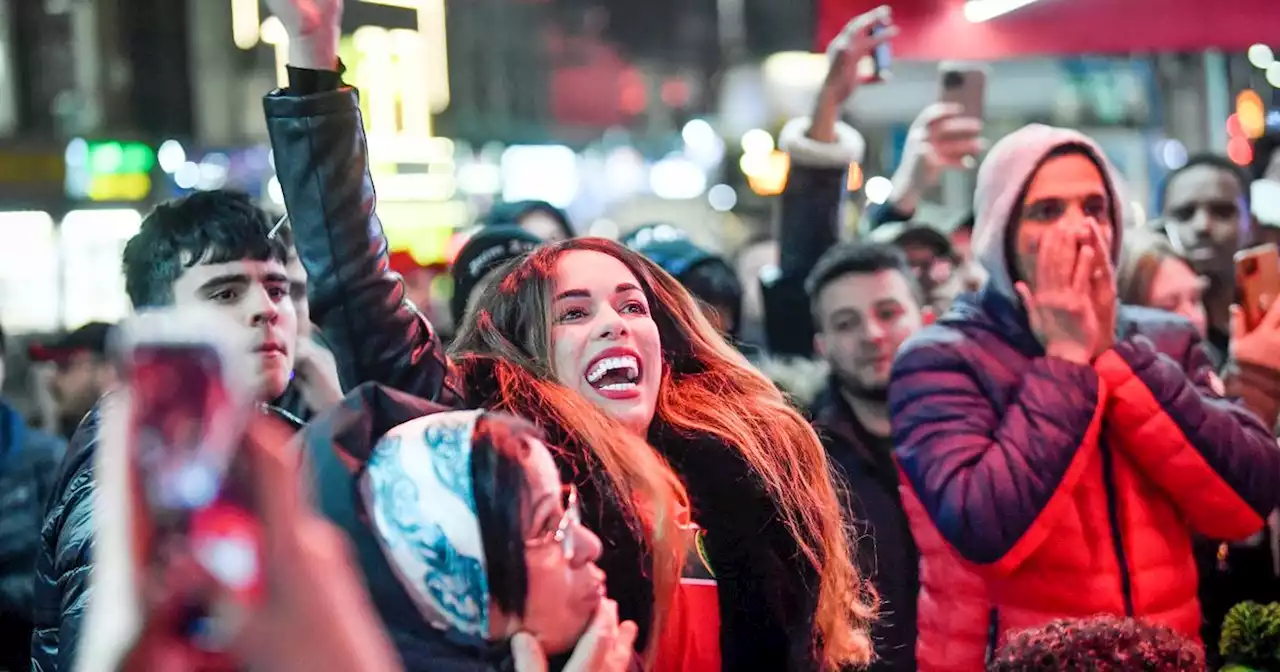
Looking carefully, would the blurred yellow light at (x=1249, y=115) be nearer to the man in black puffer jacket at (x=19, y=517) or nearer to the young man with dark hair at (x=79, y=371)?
the young man with dark hair at (x=79, y=371)

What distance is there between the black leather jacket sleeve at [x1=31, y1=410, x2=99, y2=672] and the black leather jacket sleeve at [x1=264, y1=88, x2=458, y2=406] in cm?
59

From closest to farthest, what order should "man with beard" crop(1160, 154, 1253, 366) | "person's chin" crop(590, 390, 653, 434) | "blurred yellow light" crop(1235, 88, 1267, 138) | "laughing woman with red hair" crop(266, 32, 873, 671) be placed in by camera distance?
"laughing woman with red hair" crop(266, 32, 873, 671), "person's chin" crop(590, 390, 653, 434), "man with beard" crop(1160, 154, 1253, 366), "blurred yellow light" crop(1235, 88, 1267, 138)

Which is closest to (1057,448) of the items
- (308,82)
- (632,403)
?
(632,403)

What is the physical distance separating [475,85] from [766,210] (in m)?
15.0

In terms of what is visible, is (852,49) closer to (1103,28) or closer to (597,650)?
(1103,28)

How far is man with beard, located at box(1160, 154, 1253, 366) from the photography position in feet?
18.0

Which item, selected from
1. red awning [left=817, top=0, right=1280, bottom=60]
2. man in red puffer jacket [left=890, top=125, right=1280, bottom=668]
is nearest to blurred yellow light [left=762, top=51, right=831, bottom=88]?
red awning [left=817, top=0, right=1280, bottom=60]

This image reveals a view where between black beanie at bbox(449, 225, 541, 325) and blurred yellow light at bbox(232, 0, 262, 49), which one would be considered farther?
blurred yellow light at bbox(232, 0, 262, 49)

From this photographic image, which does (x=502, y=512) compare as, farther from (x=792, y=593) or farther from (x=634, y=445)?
(x=792, y=593)

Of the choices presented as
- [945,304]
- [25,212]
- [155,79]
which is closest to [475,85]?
[155,79]

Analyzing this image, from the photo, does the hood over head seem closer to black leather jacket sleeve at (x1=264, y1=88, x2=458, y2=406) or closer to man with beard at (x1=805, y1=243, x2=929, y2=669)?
man with beard at (x1=805, y1=243, x2=929, y2=669)

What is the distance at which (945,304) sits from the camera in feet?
17.8

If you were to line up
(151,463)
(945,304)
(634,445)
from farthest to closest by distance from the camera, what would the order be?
(945,304) < (634,445) < (151,463)

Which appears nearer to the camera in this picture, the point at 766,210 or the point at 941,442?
the point at 941,442
